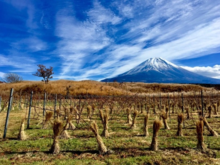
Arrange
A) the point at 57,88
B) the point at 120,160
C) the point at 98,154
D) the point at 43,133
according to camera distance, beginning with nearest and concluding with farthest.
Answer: the point at 120,160
the point at 98,154
the point at 43,133
the point at 57,88

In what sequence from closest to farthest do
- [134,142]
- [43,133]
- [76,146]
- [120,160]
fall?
[120,160] → [76,146] → [134,142] → [43,133]

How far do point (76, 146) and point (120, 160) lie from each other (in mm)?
2337

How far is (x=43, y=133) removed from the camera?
8695 mm

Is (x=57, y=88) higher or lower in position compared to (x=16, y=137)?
higher

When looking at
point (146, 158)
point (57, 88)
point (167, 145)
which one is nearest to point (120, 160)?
point (146, 158)

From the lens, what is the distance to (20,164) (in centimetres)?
498

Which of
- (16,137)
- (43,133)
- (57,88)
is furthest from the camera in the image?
(57,88)

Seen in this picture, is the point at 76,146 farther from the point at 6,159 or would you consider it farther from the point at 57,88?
the point at 57,88

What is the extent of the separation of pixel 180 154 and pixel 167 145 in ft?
3.18

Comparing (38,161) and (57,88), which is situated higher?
(57,88)

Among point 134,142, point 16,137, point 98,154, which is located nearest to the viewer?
point 98,154

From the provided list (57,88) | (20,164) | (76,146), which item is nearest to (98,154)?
(76,146)

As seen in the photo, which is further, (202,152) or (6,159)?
(202,152)

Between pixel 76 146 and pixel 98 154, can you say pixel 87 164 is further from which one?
pixel 76 146
